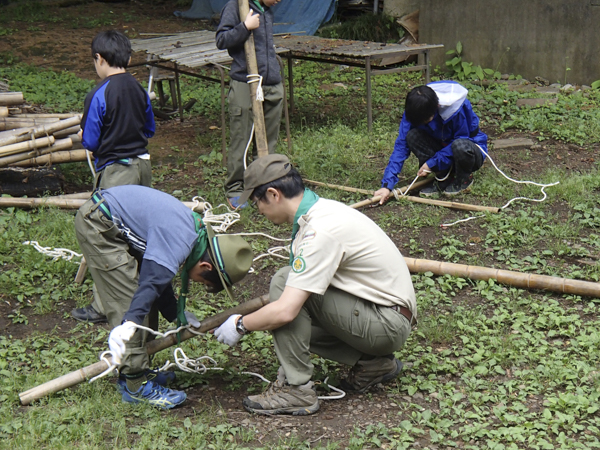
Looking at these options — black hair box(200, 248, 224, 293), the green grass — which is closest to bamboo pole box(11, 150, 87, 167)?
the green grass

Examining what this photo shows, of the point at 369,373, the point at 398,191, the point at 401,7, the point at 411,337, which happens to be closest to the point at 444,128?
the point at 398,191

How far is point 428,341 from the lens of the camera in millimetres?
4059

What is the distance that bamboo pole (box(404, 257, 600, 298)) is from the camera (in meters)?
4.34

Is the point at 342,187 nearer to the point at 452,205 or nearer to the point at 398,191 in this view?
the point at 398,191

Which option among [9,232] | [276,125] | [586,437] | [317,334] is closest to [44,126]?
[9,232]

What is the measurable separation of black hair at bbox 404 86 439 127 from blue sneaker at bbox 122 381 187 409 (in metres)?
3.24

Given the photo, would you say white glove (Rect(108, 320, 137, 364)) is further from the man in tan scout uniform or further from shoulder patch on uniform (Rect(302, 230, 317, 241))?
shoulder patch on uniform (Rect(302, 230, 317, 241))

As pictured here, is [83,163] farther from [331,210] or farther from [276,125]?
[331,210]

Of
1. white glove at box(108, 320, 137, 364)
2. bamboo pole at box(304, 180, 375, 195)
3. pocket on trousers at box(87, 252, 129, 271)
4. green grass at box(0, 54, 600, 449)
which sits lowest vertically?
green grass at box(0, 54, 600, 449)

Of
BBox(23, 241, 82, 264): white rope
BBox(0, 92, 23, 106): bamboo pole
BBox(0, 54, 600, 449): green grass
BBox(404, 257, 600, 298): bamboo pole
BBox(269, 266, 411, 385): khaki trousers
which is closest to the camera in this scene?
BBox(0, 54, 600, 449): green grass

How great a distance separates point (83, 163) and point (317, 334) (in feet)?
14.9

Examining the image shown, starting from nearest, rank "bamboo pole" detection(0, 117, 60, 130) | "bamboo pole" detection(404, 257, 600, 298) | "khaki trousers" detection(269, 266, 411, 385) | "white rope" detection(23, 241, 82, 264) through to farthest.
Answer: "khaki trousers" detection(269, 266, 411, 385), "bamboo pole" detection(404, 257, 600, 298), "white rope" detection(23, 241, 82, 264), "bamboo pole" detection(0, 117, 60, 130)

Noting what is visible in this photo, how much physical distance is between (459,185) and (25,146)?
4011 mm

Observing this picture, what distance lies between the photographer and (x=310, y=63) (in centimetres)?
1143
